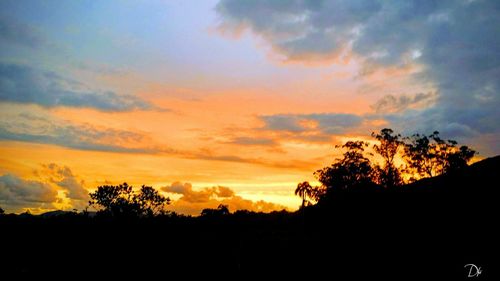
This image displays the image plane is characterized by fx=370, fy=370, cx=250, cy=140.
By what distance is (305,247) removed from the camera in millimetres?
21766

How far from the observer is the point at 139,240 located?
24.4 meters

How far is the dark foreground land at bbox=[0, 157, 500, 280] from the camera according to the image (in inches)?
713

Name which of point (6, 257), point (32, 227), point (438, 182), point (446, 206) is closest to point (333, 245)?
point (446, 206)

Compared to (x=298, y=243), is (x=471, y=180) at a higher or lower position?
higher

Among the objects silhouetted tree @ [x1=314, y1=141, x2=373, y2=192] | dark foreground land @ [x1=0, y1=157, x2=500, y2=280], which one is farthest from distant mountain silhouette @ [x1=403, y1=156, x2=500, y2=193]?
silhouetted tree @ [x1=314, y1=141, x2=373, y2=192]

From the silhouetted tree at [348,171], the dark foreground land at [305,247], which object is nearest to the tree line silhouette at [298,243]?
the dark foreground land at [305,247]

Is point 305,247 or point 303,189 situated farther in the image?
point 303,189

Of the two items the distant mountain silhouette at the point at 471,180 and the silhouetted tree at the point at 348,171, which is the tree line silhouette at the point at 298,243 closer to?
the distant mountain silhouette at the point at 471,180

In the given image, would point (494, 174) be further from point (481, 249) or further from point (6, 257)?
point (6, 257)

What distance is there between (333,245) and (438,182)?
33.5ft

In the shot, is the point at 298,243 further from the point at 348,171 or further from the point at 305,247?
the point at 348,171

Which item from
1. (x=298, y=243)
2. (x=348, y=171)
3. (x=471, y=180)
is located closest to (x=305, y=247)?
(x=298, y=243)

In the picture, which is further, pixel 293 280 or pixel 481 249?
pixel 293 280

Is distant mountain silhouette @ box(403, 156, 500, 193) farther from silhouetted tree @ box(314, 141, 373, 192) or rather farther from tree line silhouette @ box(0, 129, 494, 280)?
silhouetted tree @ box(314, 141, 373, 192)
